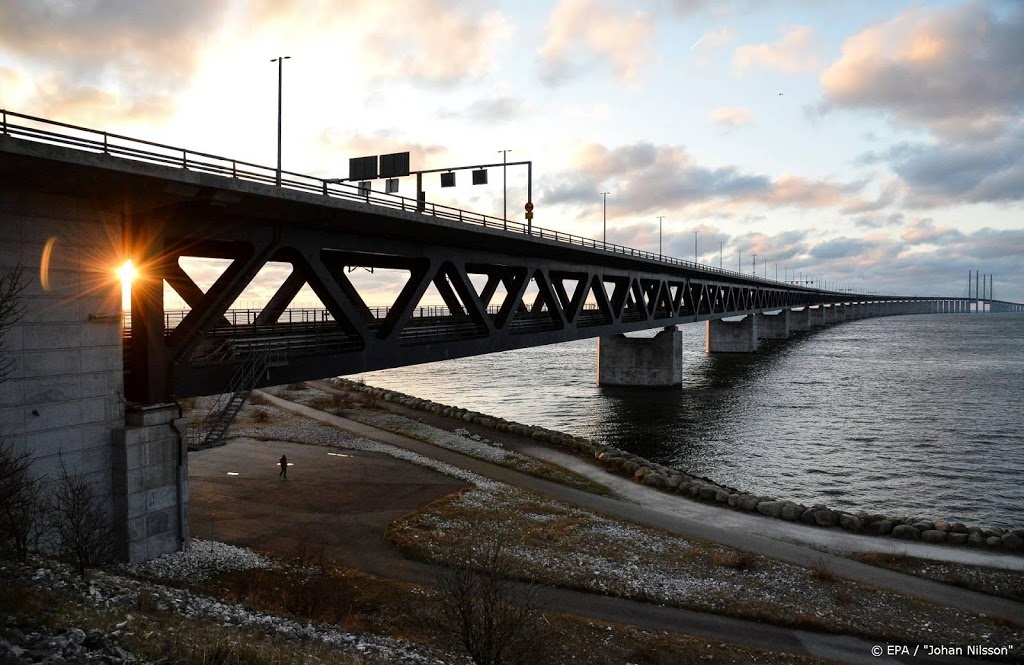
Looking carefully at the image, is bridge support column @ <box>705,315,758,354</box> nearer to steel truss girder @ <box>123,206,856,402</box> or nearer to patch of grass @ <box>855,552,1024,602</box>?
steel truss girder @ <box>123,206,856,402</box>

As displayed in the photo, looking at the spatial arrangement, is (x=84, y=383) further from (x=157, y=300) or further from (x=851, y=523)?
(x=851, y=523)

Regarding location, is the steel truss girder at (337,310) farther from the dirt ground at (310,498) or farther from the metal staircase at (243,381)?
the dirt ground at (310,498)

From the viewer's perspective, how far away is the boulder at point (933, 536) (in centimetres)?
2523

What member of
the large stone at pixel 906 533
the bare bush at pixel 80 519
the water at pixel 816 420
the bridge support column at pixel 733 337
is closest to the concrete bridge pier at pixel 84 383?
the bare bush at pixel 80 519

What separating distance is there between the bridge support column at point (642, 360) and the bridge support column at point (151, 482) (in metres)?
58.7

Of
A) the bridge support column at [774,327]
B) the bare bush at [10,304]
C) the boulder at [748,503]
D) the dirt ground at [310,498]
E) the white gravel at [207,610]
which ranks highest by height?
the bare bush at [10,304]

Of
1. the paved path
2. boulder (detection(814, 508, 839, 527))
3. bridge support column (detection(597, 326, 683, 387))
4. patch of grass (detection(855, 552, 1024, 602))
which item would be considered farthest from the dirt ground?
bridge support column (detection(597, 326, 683, 387))

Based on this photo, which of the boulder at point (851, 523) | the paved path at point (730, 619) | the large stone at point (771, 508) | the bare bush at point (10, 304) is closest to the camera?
the bare bush at point (10, 304)

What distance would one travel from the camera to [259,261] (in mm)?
22812

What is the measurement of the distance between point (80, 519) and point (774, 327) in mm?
164210

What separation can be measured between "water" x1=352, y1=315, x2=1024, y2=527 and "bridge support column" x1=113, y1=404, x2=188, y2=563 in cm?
2746

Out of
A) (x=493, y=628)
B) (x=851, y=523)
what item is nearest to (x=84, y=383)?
(x=493, y=628)

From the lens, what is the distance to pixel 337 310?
85.4 feet

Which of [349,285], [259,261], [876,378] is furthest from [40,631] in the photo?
[876,378]
